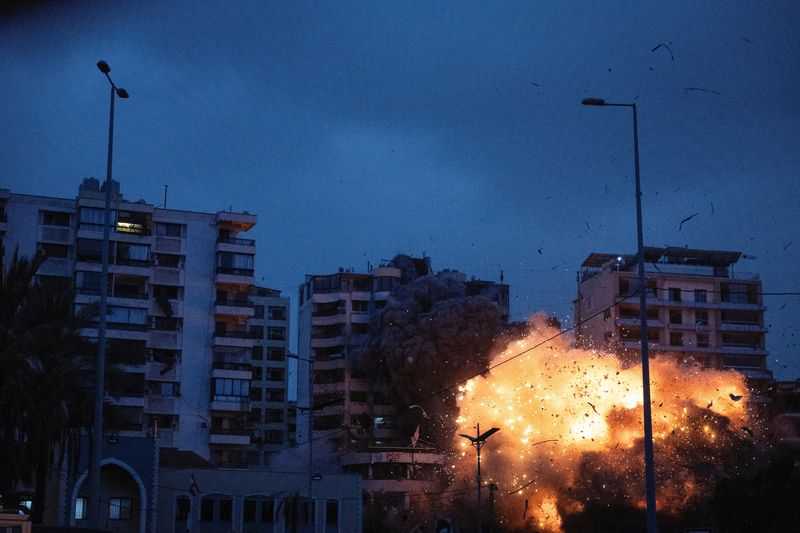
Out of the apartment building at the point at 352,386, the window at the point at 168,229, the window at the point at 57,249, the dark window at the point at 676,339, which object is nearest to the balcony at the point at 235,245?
the window at the point at 168,229

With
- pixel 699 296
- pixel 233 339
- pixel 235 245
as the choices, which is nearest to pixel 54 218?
pixel 235 245

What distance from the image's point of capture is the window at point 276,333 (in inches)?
4833

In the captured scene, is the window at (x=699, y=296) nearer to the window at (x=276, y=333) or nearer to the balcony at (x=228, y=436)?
the window at (x=276, y=333)

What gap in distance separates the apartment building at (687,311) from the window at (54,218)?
153ft

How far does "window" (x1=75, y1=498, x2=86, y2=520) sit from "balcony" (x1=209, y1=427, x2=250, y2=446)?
69.9 ft

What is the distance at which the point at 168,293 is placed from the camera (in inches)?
3396

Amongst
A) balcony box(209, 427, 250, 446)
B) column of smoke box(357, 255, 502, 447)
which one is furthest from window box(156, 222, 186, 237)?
column of smoke box(357, 255, 502, 447)

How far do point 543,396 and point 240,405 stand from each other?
77.6 ft

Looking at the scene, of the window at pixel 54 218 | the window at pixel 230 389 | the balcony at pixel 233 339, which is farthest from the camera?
the balcony at pixel 233 339

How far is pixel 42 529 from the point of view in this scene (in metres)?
21.3

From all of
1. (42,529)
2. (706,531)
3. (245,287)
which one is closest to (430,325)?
(245,287)

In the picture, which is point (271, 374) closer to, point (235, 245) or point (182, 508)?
point (235, 245)

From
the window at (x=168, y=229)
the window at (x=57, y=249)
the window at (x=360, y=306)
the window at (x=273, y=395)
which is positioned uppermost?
the window at (x=168, y=229)

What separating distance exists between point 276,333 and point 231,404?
38.1 metres
